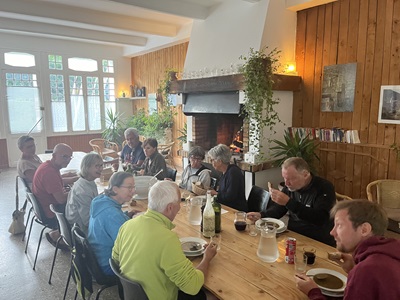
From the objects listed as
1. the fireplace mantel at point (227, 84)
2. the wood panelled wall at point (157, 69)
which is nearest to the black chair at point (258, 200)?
the fireplace mantel at point (227, 84)

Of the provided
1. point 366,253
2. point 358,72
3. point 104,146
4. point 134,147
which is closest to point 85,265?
point 366,253

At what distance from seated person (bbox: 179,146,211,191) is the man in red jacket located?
6.00 ft

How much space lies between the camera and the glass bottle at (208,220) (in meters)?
2.01

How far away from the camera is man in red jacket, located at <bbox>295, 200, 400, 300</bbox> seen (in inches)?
43.1

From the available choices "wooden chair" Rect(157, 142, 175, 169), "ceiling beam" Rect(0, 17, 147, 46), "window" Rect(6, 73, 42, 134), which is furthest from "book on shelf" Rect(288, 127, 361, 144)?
"window" Rect(6, 73, 42, 134)

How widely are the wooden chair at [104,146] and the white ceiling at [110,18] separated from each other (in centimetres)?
256

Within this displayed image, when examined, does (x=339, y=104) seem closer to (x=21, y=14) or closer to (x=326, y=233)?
(x=326, y=233)

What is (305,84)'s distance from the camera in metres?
4.50

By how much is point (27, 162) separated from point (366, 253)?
3754 mm

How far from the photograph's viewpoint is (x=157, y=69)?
320 inches

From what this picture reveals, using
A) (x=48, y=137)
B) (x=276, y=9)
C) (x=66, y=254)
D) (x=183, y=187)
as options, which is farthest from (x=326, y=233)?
(x=48, y=137)

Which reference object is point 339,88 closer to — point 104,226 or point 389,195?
point 389,195

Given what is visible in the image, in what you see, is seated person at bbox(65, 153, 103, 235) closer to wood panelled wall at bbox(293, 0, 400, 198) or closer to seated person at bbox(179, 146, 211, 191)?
seated person at bbox(179, 146, 211, 191)

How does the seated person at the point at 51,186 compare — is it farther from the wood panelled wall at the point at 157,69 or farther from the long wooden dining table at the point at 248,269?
the wood panelled wall at the point at 157,69
